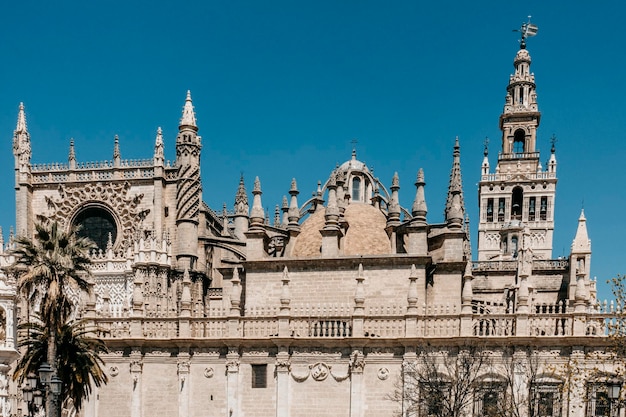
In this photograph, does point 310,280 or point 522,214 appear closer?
point 310,280

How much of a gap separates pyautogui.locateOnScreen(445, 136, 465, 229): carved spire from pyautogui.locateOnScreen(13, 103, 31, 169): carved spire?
25.9m

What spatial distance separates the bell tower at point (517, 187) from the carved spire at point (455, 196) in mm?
29529

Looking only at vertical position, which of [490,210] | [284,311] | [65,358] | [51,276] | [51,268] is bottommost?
[65,358]

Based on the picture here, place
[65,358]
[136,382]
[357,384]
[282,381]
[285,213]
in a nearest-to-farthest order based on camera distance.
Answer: [65,358] < [357,384] < [282,381] < [136,382] < [285,213]

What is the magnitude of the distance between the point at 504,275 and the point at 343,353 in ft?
61.6

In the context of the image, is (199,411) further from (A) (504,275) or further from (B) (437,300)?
(A) (504,275)

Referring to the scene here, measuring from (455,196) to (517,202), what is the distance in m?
35.5

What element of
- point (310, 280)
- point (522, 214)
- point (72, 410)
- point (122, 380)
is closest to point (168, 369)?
point (122, 380)

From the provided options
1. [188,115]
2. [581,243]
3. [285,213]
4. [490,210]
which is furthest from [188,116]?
[490,210]

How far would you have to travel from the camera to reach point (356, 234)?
3381 centimetres

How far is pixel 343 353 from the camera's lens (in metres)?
29.0

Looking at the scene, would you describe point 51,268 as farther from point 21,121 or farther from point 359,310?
point 21,121

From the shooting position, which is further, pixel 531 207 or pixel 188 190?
pixel 531 207

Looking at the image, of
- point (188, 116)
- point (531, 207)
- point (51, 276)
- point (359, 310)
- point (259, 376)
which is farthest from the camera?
point (531, 207)
